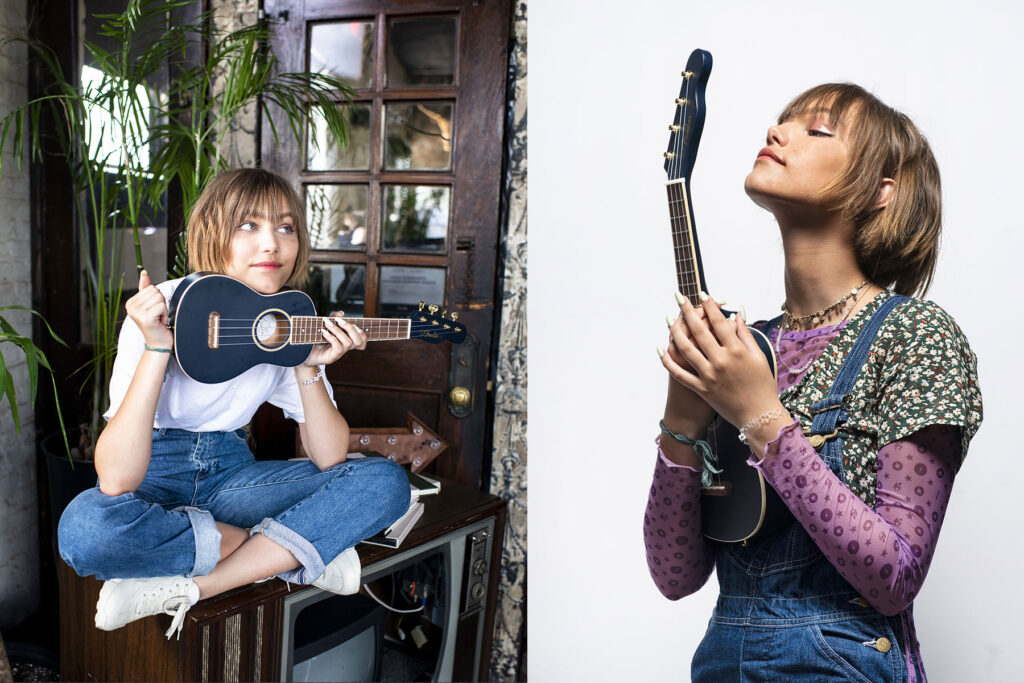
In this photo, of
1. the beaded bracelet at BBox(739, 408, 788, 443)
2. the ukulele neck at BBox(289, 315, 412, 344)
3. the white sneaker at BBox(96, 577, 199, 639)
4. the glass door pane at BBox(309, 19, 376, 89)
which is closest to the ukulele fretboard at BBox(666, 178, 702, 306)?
the beaded bracelet at BBox(739, 408, 788, 443)

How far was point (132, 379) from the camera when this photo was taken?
1200 millimetres

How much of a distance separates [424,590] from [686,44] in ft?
5.35

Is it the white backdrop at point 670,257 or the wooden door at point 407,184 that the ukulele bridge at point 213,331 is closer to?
the white backdrop at point 670,257

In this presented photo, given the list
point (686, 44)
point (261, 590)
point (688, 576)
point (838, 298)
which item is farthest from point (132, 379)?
point (686, 44)

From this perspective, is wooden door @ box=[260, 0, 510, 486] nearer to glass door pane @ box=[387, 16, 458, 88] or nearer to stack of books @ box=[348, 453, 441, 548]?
glass door pane @ box=[387, 16, 458, 88]

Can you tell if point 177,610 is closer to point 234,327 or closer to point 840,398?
point 234,327

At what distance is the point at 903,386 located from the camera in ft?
3.24

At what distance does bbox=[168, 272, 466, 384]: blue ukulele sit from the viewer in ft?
3.89

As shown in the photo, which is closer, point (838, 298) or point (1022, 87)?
point (838, 298)

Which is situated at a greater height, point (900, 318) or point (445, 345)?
point (900, 318)

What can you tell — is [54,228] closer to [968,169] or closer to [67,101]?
[67,101]

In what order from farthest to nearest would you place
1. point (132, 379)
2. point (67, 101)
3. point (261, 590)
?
point (67, 101) → point (261, 590) → point (132, 379)

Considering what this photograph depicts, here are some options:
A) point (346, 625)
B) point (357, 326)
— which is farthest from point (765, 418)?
point (346, 625)

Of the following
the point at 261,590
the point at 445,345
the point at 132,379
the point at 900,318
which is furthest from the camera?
the point at 445,345
